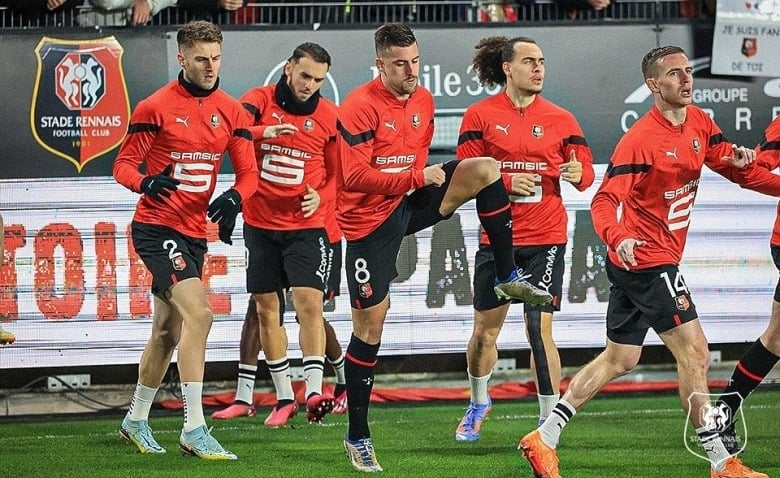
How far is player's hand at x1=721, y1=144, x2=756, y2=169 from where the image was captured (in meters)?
6.91

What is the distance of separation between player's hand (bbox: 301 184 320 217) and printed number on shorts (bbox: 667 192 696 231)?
10.0ft

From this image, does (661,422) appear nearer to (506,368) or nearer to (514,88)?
(506,368)

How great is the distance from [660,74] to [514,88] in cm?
182

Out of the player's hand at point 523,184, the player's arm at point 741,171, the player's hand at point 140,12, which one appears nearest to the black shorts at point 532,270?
the player's hand at point 523,184

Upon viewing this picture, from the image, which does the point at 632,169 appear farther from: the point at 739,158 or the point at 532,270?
the point at 532,270

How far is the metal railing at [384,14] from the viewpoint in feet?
34.4

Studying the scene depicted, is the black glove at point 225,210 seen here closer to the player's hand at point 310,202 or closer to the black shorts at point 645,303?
the player's hand at point 310,202

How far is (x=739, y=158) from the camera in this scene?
6922 millimetres

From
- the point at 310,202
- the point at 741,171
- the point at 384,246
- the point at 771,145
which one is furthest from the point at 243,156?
the point at 771,145

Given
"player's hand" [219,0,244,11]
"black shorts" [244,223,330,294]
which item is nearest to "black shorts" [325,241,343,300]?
"black shorts" [244,223,330,294]

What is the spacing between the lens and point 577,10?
1099cm

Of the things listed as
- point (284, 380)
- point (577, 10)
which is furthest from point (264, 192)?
point (577, 10)

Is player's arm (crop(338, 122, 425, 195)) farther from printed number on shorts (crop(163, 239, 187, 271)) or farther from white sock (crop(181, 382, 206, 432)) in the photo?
white sock (crop(181, 382, 206, 432))

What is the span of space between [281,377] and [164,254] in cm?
199
